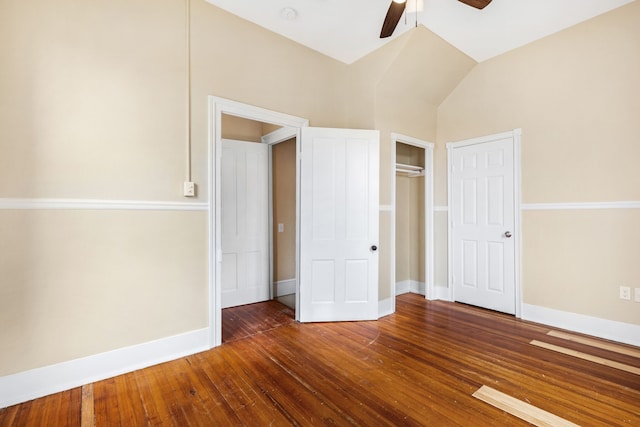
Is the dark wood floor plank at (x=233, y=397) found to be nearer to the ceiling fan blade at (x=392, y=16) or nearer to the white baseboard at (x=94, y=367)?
the white baseboard at (x=94, y=367)

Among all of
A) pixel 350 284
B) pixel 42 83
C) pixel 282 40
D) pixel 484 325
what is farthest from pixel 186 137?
pixel 484 325

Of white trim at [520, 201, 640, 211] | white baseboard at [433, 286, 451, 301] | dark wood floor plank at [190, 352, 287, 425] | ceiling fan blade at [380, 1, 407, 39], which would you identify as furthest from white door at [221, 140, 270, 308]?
white trim at [520, 201, 640, 211]

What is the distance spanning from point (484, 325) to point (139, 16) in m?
4.47

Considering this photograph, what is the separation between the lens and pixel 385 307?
3656 mm

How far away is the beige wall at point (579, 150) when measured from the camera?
2.84 meters

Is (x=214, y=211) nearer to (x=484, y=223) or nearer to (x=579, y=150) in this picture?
(x=484, y=223)

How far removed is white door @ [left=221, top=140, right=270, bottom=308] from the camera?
3.90 m

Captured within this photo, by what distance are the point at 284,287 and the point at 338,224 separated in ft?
5.19

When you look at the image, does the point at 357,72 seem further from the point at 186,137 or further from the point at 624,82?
the point at 624,82

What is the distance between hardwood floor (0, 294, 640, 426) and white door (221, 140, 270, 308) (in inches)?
38.8


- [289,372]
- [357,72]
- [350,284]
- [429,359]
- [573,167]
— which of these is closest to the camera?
[289,372]

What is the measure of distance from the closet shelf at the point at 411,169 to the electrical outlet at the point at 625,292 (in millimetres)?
2558

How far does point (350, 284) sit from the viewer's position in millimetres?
3439

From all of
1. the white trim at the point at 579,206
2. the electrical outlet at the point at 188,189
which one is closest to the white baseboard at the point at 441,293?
the white trim at the point at 579,206
